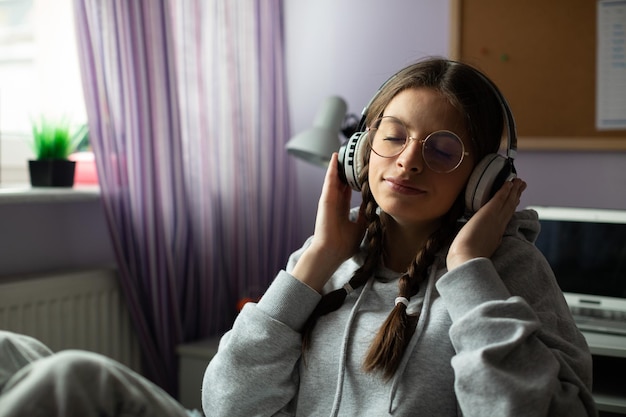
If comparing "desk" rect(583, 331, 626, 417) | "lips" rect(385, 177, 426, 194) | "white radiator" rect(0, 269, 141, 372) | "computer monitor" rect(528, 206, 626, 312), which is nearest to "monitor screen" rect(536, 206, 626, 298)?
"computer monitor" rect(528, 206, 626, 312)

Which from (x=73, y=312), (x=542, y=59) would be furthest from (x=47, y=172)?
(x=542, y=59)

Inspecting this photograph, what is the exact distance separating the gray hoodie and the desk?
512 mm

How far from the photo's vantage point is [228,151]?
2.33m

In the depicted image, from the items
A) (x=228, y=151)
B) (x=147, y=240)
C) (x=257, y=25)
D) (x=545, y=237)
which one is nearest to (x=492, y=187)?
(x=545, y=237)

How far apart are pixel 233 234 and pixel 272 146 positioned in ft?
1.08

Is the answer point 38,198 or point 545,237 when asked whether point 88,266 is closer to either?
point 38,198

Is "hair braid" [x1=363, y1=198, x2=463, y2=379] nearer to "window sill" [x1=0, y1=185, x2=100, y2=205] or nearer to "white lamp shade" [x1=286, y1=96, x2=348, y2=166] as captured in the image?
"white lamp shade" [x1=286, y1=96, x2=348, y2=166]

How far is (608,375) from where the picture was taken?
1.74 m

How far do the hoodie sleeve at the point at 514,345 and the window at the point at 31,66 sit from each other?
5.20 ft

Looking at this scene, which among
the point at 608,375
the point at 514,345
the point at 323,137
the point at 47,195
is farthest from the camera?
the point at 323,137

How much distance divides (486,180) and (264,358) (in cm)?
43

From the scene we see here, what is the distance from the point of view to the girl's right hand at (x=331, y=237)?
1.23m

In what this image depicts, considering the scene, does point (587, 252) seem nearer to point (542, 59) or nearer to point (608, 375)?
point (608, 375)

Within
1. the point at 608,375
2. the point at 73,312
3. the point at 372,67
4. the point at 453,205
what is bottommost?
the point at 608,375
